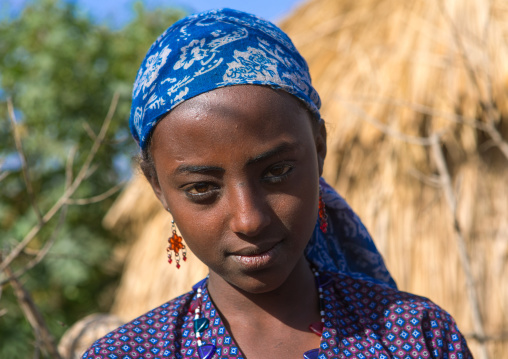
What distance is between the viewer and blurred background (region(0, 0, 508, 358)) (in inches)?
150

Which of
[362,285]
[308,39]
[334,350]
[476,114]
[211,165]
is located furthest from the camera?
[308,39]

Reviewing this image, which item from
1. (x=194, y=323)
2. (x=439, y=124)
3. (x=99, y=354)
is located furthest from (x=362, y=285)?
(x=439, y=124)

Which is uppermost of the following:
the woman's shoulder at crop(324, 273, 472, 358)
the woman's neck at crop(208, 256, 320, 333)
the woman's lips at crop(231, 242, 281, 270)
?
the woman's lips at crop(231, 242, 281, 270)

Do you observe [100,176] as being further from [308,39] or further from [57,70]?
[308,39]

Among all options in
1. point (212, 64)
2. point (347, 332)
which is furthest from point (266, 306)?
point (212, 64)

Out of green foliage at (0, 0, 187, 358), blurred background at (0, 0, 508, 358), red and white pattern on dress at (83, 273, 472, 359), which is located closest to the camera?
red and white pattern on dress at (83, 273, 472, 359)

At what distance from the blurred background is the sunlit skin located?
1032 mm

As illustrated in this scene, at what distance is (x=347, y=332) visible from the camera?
58.0 inches

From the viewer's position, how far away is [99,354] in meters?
1.36

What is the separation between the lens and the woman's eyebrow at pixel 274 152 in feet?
4.25

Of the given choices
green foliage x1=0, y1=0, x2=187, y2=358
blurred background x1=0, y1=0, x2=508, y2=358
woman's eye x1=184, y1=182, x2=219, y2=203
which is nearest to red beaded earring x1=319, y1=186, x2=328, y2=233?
woman's eye x1=184, y1=182, x2=219, y2=203

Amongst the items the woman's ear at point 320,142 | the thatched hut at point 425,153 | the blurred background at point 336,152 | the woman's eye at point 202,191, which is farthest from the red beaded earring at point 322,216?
the thatched hut at point 425,153

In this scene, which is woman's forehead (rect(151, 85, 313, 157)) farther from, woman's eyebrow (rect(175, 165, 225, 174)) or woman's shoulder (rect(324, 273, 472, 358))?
woman's shoulder (rect(324, 273, 472, 358))

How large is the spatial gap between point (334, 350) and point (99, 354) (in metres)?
0.52
